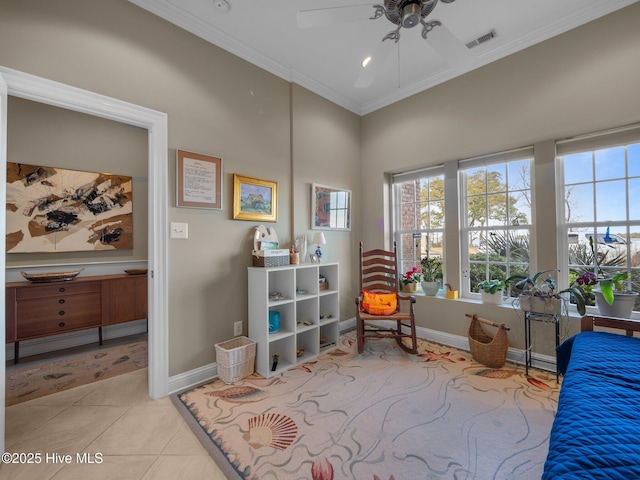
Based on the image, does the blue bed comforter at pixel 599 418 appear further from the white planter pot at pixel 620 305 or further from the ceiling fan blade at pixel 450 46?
the ceiling fan blade at pixel 450 46

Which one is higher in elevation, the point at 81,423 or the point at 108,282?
the point at 108,282

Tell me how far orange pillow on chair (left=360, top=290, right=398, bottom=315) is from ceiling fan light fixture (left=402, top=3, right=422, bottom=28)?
2.36m

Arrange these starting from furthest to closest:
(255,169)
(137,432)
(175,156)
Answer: (255,169) < (175,156) < (137,432)

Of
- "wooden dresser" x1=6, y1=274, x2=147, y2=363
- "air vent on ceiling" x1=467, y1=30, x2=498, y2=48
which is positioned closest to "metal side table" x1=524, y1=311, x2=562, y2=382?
"air vent on ceiling" x1=467, y1=30, x2=498, y2=48

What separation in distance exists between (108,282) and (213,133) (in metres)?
2.22

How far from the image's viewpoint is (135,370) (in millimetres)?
2650

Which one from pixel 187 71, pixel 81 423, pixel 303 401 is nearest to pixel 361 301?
pixel 303 401

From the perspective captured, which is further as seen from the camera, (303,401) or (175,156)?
(175,156)

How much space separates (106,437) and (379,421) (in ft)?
5.69

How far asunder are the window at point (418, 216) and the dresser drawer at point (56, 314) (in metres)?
3.78

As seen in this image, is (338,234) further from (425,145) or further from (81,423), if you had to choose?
(81,423)

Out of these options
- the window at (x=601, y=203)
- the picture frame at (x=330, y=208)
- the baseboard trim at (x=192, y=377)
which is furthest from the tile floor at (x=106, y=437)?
the window at (x=601, y=203)

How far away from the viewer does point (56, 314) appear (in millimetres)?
2902

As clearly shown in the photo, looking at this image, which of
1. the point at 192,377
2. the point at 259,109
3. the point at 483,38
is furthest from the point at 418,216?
the point at 192,377
